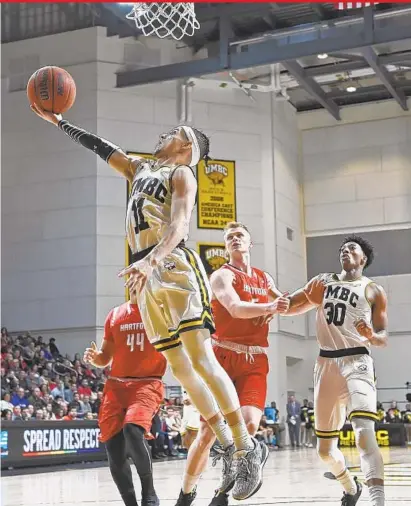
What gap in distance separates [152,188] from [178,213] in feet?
1.29

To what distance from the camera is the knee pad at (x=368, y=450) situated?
612 centimetres

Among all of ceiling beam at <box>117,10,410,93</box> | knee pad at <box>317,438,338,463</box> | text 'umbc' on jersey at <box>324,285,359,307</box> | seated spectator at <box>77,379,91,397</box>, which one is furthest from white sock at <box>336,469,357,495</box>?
ceiling beam at <box>117,10,410,93</box>

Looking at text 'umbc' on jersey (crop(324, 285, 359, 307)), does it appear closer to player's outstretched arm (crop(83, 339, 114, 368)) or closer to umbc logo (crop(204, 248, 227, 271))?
player's outstretched arm (crop(83, 339, 114, 368))

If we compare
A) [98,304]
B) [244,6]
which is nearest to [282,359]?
[98,304]

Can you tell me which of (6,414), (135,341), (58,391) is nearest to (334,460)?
(135,341)

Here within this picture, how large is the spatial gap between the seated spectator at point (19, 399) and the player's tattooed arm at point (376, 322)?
42.8ft

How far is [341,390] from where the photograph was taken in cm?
672

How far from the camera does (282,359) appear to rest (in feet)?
96.9

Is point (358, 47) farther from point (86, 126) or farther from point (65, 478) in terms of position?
point (65, 478)

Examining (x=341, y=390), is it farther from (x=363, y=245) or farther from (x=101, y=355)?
(x=101, y=355)

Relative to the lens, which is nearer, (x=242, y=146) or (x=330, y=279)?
(x=330, y=279)

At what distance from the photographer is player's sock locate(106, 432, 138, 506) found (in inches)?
252

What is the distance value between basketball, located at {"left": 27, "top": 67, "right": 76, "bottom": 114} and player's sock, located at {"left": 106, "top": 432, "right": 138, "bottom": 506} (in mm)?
2661

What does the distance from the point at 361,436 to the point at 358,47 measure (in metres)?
19.4
